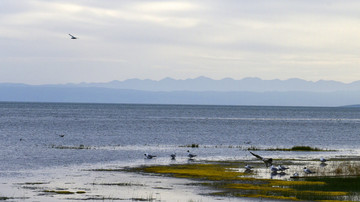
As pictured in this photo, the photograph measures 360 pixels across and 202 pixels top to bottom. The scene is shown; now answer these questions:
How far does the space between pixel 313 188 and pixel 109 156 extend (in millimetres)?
25811

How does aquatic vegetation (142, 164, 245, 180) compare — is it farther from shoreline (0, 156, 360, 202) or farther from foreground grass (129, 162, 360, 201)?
shoreline (0, 156, 360, 202)

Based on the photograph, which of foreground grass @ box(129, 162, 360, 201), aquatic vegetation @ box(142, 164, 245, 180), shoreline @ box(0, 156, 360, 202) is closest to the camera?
shoreline @ box(0, 156, 360, 202)

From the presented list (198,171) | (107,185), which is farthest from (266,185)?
(107,185)

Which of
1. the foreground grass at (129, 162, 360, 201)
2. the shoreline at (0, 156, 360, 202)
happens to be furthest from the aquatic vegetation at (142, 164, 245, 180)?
the shoreline at (0, 156, 360, 202)

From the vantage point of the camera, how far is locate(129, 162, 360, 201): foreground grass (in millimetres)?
32344

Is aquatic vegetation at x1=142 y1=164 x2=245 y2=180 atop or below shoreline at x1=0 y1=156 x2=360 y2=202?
atop

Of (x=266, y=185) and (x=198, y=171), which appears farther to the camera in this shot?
(x=198, y=171)

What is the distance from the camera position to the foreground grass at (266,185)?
32.3m

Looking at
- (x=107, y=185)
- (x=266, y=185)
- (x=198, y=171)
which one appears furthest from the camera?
(x=198, y=171)

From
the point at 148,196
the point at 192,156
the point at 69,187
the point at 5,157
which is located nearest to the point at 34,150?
the point at 5,157

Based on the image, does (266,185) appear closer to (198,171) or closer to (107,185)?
(198,171)

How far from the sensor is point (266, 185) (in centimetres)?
3597

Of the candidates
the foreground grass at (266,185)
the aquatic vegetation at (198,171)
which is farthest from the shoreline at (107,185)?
the aquatic vegetation at (198,171)

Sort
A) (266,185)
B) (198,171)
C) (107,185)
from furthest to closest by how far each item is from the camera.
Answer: (198,171) → (266,185) → (107,185)
